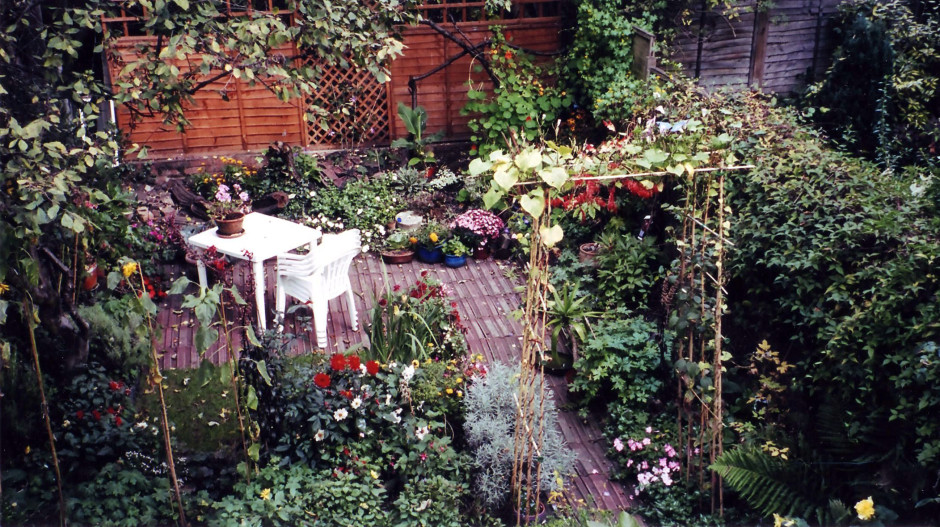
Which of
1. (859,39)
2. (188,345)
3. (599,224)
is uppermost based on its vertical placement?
(859,39)

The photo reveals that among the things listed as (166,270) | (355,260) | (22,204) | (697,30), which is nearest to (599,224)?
(355,260)

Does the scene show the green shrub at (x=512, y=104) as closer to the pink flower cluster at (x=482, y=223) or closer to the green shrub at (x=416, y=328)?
the pink flower cluster at (x=482, y=223)

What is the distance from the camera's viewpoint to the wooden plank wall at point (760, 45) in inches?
338

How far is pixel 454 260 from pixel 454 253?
0.22ft

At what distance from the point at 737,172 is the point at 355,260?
147 inches

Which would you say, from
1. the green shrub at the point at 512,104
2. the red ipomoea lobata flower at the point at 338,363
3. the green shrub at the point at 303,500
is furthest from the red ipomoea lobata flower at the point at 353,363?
the green shrub at the point at 512,104

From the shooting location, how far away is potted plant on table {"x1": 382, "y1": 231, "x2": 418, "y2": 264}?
23.8ft

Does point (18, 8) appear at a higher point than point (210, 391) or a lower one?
higher

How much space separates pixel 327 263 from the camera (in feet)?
18.5

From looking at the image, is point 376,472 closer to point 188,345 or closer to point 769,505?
point 769,505

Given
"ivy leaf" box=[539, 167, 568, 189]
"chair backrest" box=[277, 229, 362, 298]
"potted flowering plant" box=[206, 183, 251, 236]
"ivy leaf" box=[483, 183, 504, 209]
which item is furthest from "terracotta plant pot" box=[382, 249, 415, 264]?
"ivy leaf" box=[539, 167, 568, 189]

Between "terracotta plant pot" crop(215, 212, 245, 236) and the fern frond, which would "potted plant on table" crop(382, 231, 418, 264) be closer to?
"terracotta plant pot" crop(215, 212, 245, 236)

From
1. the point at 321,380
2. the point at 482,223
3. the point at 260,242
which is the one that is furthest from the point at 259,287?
the point at 482,223

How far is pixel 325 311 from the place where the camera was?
579 cm
